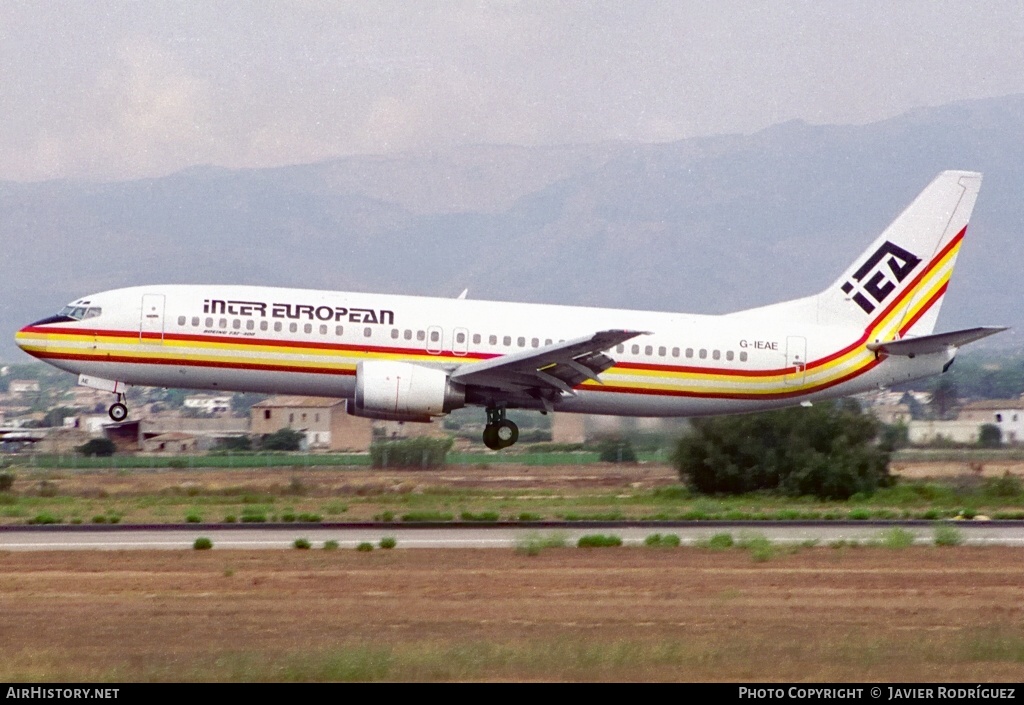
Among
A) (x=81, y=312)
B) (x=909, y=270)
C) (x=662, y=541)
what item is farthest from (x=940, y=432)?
(x=81, y=312)

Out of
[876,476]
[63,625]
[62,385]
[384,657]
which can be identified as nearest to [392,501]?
[876,476]

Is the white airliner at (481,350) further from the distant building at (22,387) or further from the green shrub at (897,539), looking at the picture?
the distant building at (22,387)

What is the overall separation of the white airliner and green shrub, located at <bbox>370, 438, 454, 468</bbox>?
13008 mm

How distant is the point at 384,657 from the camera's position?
14672 mm

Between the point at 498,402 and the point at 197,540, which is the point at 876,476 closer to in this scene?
the point at 498,402

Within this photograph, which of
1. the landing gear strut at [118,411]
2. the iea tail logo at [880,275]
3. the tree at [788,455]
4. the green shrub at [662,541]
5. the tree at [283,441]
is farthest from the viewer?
the tree at [283,441]

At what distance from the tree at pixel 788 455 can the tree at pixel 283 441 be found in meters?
19.5

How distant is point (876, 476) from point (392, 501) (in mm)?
15551

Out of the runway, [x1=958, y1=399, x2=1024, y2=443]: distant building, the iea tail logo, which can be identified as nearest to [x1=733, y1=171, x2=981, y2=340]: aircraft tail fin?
the iea tail logo

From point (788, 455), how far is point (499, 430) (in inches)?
610

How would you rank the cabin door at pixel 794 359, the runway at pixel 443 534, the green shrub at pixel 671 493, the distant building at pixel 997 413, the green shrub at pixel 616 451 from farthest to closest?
the distant building at pixel 997 413 → the green shrub at pixel 616 451 → the green shrub at pixel 671 493 → the cabin door at pixel 794 359 → the runway at pixel 443 534

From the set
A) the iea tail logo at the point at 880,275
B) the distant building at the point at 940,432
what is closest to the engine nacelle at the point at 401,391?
the iea tail logo at the point at 880,275

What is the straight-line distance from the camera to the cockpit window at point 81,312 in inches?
1232

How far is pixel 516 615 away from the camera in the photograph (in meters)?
18.3
